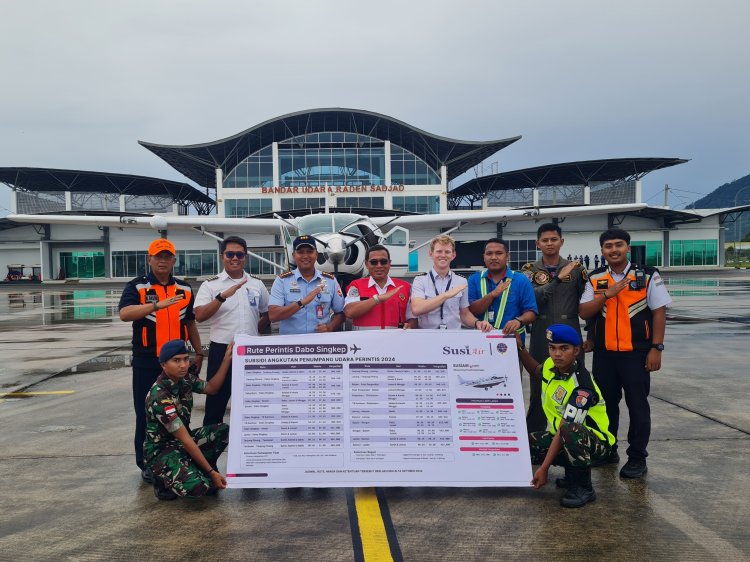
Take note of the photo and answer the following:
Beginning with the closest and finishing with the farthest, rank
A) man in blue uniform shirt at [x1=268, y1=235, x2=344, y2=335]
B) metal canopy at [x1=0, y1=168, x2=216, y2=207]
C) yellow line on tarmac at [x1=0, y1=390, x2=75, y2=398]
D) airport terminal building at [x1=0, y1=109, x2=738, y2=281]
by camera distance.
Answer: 1. man in blue uniform shirt at [x1=268, y1=235, x2=344, y2=335]
2. yellow line on tarmac at [x1=0, y1=390, x2=75, y2=398]
3. airport terminal building at [x1=0, y1=109, x2=738, y2=281]
4. metal canopy at [x1=0, y1=168, x2=216, y2=207]

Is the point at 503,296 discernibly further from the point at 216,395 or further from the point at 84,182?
the point at 84,182

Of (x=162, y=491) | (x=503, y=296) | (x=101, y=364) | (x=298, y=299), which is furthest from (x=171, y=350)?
(x=101, y=364)

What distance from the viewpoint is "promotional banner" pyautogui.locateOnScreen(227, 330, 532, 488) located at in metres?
3.47

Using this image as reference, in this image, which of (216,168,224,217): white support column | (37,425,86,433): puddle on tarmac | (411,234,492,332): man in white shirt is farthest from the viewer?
(216,168,224,217): white support column

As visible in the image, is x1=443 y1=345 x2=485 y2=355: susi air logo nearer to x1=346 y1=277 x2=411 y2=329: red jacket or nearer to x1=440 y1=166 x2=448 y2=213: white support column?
x1=346 y1=277 x2=411 y2=329: red jacket

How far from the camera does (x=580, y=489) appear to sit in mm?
3377

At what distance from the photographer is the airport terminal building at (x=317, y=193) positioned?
48.3m

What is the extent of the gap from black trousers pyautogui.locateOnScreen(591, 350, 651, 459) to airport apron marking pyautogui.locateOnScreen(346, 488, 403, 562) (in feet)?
6.68

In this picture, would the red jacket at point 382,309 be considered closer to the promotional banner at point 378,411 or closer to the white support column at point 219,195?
the promotional banner at point 378,411

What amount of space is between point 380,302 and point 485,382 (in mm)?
1098

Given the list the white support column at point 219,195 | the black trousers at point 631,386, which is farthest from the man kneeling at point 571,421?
the white support column at point 219,195

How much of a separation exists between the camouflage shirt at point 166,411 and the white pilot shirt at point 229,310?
673 millimetres

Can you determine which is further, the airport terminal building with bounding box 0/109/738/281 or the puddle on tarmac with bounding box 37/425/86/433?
the airport terminal building with bounding box 0/109/738/281

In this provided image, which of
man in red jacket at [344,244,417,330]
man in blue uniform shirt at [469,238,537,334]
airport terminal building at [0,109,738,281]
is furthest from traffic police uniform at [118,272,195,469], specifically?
airport terminal building at [0,109,738,281]
